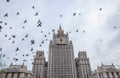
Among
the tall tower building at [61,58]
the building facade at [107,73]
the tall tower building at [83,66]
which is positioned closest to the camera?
the building facade at [107,73]

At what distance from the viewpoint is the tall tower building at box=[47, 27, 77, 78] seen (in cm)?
9025

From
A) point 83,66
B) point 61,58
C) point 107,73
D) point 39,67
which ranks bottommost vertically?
point 107,73

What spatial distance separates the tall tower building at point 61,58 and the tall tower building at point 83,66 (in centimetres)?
983

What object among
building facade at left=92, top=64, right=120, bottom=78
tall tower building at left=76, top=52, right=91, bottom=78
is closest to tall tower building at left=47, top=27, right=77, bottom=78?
tall tower building at left=76, top=52, right=91, bottom=78

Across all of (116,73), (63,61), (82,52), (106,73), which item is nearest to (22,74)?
(63,61)

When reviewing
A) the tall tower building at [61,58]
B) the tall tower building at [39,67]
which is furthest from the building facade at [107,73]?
the tall tower building at [39,67]

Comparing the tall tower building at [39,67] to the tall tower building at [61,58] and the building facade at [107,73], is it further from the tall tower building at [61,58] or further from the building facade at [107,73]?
the building facade at [107,73]

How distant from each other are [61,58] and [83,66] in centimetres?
1897

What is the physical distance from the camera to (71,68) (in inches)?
3659

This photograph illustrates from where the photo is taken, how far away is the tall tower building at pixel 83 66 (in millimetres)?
98125

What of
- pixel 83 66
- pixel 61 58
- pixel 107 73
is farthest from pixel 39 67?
pixel 107 73

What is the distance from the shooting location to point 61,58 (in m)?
97.6

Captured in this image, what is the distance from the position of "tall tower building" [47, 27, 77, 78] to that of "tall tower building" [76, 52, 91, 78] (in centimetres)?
983

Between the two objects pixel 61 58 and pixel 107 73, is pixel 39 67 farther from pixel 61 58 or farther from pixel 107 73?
pixel 107 73
